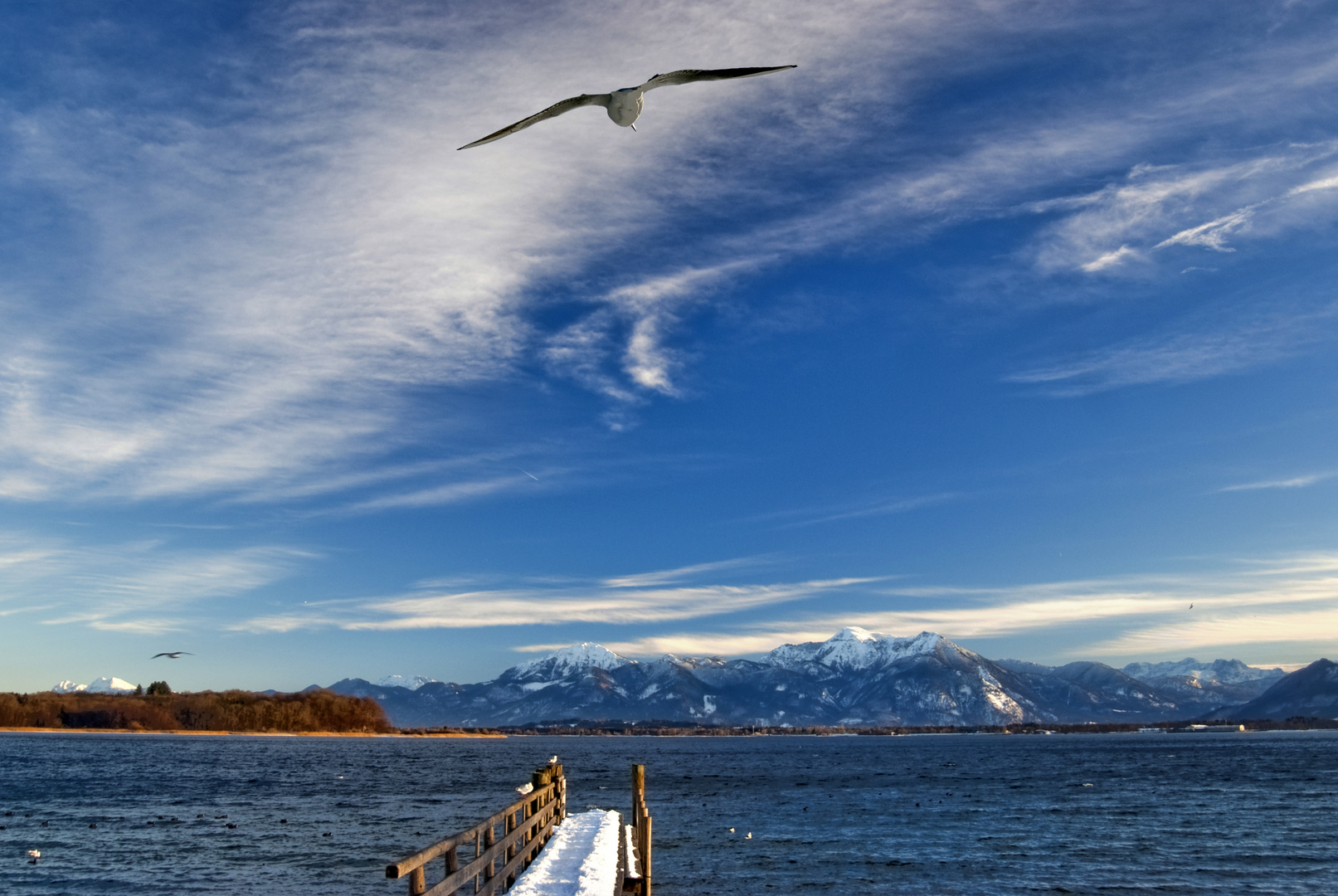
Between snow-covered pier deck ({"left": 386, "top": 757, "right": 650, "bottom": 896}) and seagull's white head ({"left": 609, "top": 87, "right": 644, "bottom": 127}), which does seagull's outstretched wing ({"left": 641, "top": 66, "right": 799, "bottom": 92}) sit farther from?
snow-covered pier deck ({"left": 386, "top": 757, "right": 650, "bottom": 896})

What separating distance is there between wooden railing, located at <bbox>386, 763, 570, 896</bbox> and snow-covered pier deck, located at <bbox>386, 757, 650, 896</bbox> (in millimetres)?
18

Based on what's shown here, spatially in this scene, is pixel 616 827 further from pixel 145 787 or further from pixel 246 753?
pixel 246 753

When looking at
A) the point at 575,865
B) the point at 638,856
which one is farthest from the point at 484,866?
the point at 638,856

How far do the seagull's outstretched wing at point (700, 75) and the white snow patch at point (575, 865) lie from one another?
1617 centimetres

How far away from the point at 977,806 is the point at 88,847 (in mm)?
54299

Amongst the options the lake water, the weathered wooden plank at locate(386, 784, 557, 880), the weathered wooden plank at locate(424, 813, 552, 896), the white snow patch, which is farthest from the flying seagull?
the lake water

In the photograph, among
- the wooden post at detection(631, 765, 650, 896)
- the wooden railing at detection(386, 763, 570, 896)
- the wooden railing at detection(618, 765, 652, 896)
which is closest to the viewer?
the wooden railing at detection(386, 763, 570, 896)

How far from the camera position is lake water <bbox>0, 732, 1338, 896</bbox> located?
3475 cm

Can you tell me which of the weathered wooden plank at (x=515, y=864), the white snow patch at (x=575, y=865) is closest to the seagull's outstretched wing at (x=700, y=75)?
the weathered wooden plank at (x=515, y=864)

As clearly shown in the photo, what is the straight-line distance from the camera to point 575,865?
24.8m

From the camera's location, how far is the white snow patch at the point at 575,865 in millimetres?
21266

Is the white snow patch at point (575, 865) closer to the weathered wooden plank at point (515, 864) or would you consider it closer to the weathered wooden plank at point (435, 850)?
the weathered wooden plank at point (515, 864)

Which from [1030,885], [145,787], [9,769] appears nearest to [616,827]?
[1030,885]

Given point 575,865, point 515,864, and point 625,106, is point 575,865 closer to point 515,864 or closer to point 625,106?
point 515,864
